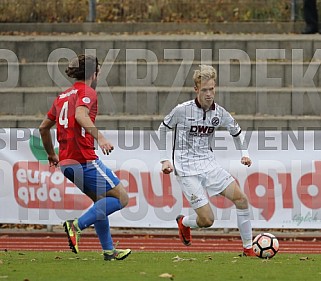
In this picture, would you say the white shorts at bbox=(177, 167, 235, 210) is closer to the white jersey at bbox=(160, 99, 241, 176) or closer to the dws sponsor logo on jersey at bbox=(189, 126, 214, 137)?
the white jersey at bbox=(160, 99, 241, 176)

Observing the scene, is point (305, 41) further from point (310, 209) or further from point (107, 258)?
point (107, 258)

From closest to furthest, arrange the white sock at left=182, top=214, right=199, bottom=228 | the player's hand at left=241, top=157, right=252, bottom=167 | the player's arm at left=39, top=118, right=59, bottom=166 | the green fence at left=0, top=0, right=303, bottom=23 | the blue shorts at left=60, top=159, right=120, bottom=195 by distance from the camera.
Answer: the blue shorts at left=60, top=159, right=120, bottom=195 < the player's arm at left=39, top=118, right=59, bottom=166 < the player's hand at left=241, top=157, right=252, bottom=167 < the white sock at left=182, top=214, right=199, bottom=228 < the green fence at left=0, top=0, right=303, bottom=23

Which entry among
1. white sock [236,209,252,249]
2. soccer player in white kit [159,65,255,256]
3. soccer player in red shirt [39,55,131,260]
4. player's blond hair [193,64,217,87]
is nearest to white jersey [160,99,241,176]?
soccer player in white kit [159,65,255,256]

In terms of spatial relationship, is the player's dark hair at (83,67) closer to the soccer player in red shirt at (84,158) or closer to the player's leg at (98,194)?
the soccer player in red shirt at (84,158)

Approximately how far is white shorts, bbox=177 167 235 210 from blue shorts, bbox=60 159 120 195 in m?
1.36

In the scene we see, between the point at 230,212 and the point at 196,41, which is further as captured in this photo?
the point at 196,41

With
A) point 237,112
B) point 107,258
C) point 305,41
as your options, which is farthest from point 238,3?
point 107,258

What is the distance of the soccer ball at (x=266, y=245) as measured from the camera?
10617mm

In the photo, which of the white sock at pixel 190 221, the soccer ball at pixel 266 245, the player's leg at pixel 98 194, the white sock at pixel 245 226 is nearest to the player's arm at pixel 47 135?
the player's leg at pixel 98 194

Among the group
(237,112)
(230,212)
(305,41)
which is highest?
(305,41)

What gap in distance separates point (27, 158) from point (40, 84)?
4378 millimetres

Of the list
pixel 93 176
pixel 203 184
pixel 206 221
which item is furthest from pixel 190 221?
pixel 93 176

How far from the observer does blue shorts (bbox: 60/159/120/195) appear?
32.3 ft

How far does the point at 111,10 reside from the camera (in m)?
22.4
